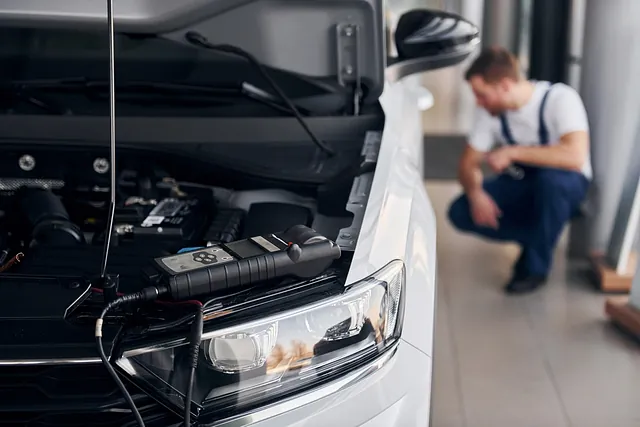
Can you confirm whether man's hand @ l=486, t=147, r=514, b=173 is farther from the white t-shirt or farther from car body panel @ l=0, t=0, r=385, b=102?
car body panel @ l=0, t=0, r=385, b=102

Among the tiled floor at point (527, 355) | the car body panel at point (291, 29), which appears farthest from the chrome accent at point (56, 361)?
the tiled floor at point (527, 355)

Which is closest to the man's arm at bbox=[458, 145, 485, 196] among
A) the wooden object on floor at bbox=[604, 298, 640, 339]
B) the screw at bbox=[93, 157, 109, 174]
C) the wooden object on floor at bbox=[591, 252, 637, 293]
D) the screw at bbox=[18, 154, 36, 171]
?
the wooden object on floor at bbox=[591, 252, 637, 293]

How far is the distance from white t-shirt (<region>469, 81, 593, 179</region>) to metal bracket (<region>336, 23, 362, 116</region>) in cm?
154

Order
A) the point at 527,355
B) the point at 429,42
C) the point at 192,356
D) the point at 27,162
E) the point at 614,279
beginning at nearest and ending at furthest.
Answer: the point at 192,356 → the point at 27,162 → the point at 429,42 → the point at 527,355 → the point at 614,279

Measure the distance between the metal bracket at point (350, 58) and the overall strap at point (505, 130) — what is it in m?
1.58

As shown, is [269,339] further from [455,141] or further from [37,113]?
[455,141]

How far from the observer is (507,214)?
131 inches

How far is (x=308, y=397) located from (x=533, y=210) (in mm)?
2351

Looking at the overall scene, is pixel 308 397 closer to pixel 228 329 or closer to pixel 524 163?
pixel 228 329

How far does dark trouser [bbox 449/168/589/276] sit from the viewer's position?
3082 millimetres

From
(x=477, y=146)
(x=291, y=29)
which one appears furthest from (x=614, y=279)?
(x=291, y=29)

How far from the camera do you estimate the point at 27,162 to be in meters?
1.77

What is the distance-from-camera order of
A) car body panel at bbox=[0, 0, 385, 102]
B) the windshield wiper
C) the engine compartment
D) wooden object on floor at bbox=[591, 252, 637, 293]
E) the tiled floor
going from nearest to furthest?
the engine compartment
car body panel at bbox=[0, 0, 385, 102]
the windshield wiper
the tiled floor
wooden object on floor at bbox=[591, 252, 637, 293]

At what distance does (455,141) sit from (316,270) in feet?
15.1
